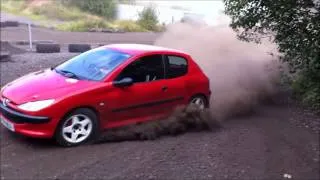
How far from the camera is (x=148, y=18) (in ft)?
103

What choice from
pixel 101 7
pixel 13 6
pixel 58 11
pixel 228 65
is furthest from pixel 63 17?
pixel 228 65

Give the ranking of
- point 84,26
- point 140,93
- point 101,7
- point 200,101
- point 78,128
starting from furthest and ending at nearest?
point 101,7 < point 84,26 < point 200,101 < point 140,93 < point 78,128

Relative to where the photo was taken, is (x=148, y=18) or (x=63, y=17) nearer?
(x=148, y=18)

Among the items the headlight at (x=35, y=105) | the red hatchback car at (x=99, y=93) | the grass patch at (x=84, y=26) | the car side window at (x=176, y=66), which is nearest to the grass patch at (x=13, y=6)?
the grass patch at (x=84, y=26)

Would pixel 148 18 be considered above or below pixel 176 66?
above

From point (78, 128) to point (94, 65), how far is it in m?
1.42

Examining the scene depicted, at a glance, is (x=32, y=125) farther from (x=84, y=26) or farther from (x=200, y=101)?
(x=84, y=26)

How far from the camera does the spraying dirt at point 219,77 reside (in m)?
8.72

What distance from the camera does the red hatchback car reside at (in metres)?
7.27

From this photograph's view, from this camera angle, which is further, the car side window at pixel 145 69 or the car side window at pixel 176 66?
the car side window at pixel 176 66

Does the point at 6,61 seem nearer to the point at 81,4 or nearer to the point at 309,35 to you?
the point at 309,35

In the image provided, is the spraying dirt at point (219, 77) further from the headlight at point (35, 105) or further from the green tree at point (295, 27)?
the green tree at point (295, 27)

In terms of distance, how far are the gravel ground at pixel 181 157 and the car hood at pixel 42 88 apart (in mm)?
660

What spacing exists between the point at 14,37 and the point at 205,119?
48.8ft
